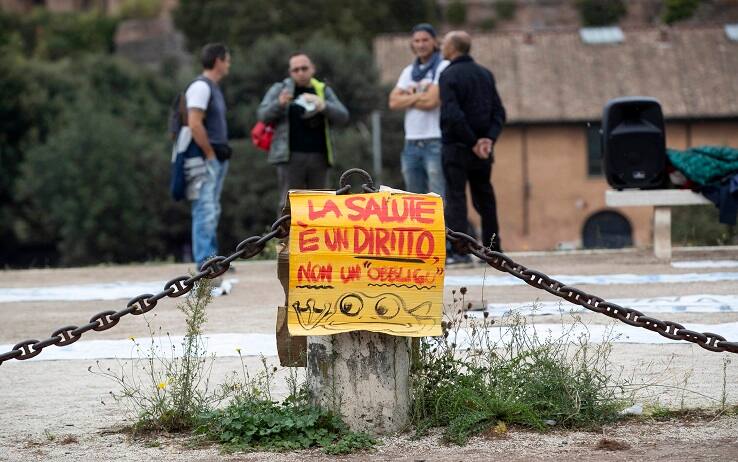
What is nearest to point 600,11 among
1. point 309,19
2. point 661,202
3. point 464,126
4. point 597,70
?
point 309,19

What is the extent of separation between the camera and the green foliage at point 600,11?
93.3 meters

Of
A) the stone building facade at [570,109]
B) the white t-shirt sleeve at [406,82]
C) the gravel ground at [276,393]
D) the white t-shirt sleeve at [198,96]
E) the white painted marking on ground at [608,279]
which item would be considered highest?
the stone building facade at [570,109]

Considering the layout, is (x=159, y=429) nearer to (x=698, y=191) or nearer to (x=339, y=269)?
(x=339, y=269)

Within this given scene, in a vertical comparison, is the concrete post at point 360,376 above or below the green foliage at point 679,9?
below

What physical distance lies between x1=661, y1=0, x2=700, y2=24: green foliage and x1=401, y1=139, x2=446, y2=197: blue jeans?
79772 mm

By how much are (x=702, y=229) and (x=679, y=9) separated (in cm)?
7346

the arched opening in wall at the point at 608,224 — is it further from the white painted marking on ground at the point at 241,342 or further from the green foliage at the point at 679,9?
the white painted marking on ground at the point at 241,342

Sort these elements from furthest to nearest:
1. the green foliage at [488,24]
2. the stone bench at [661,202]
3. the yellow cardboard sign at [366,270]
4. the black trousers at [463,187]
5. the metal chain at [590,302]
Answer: the green foliage at [488,24], the stone bench at [661,202], the black trousers at [463,187], the metal chain at [590,302], the yellow cardboard sign at [366,270]

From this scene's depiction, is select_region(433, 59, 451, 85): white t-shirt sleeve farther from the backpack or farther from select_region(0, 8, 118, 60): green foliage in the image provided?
select_region(0, 8, 118, 60): green foliage

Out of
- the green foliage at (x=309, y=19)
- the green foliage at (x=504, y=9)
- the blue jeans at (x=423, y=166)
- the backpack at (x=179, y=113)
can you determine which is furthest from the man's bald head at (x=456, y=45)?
the green foliage at (x=504, y=9)

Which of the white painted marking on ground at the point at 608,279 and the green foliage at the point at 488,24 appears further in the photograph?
the green foliage at the point at 488,24

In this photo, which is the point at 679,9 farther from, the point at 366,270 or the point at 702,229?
the point at 366,270

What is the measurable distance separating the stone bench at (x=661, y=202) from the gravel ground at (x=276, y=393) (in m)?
2.16

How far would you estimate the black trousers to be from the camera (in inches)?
461
